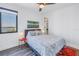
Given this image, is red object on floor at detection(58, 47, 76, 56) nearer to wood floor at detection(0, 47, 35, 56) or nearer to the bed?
the bed

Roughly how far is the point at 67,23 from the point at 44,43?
0.51 metres

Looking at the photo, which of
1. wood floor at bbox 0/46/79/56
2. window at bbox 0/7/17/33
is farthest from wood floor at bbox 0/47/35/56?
window at bbox 0/7/17/33

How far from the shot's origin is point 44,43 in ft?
4.53

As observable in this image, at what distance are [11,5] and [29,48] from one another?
0.78 metres

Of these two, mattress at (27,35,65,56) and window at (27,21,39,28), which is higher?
window at (27,21,39,28)

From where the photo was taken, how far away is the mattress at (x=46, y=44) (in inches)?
50.9

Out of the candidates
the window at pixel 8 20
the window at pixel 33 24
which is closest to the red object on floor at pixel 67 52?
the window at pixel 33 24

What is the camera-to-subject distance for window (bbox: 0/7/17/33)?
127 centimetres

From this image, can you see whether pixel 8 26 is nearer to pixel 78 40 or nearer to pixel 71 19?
pixel 71 19

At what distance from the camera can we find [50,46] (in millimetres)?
1320

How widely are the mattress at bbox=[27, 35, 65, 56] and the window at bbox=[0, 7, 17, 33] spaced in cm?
33

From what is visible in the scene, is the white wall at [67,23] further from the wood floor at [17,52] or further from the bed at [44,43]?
the wood floor at [17,52]

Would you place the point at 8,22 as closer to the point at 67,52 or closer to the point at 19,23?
the point at 19,23

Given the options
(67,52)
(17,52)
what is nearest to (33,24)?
(17,52)
